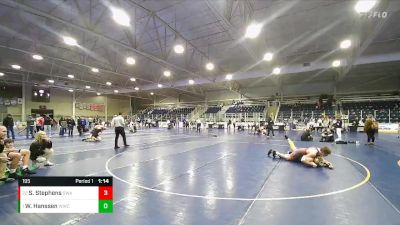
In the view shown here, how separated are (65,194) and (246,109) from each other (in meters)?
34.0

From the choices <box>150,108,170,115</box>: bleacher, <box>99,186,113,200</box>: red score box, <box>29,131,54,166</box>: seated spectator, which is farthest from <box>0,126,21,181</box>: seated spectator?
<box>150,108,170,115</box>: bleacher

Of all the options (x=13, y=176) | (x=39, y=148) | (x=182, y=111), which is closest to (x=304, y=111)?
(x=182, y=111)

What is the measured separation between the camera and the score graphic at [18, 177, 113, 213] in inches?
86.6

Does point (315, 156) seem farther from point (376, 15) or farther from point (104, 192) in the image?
point (376, 15)

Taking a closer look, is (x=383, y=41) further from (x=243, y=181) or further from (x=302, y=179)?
(x=243, y=181)

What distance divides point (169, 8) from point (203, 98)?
104 feet

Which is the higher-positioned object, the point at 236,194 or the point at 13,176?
the point at 13,176

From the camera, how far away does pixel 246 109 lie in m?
35.2

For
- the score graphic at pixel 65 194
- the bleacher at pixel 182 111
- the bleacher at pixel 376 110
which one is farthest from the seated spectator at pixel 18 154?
the bleacher at pixel 182 111

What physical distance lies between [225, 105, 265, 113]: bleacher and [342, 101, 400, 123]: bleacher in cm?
1038

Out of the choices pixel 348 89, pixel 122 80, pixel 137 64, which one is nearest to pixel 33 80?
pixel 122 80

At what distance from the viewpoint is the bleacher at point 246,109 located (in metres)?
34.1

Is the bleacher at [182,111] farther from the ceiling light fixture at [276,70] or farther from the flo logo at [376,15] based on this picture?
the flo logo at [376,15]

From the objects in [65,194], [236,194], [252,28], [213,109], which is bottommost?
[236,194]
